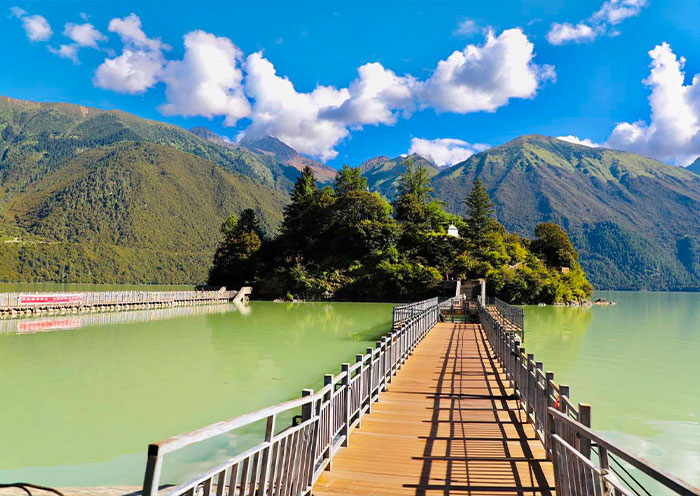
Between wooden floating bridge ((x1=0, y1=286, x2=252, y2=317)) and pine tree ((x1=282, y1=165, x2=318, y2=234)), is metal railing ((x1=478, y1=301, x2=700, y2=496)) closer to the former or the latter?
wooden floating bridge ((x1=0, y1=286, x2=252, y2=317))

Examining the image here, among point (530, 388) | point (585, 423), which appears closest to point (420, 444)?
point (530, 388)

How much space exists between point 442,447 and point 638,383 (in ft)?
39.4

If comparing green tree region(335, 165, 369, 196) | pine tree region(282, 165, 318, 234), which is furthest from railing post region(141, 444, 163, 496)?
green tree region(335, 165, 369, 196)

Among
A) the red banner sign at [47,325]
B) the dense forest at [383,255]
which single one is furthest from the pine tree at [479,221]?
the red banner sign at [47,325]

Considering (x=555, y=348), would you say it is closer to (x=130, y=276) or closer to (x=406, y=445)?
(x=406, y=445)

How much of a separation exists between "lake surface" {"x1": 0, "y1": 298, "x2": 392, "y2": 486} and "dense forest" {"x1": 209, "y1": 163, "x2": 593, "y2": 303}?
2827 cm

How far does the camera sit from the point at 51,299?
35594 mm

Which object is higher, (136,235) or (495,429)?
(136,235)

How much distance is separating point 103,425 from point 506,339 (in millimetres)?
9033

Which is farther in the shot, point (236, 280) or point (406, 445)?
point (236, 280)

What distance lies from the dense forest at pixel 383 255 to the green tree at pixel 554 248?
137 mm

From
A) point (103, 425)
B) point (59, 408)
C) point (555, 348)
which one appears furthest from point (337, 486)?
point (555, 348)

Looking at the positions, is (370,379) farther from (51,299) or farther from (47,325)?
(51,299)

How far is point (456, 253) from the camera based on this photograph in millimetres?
56594
